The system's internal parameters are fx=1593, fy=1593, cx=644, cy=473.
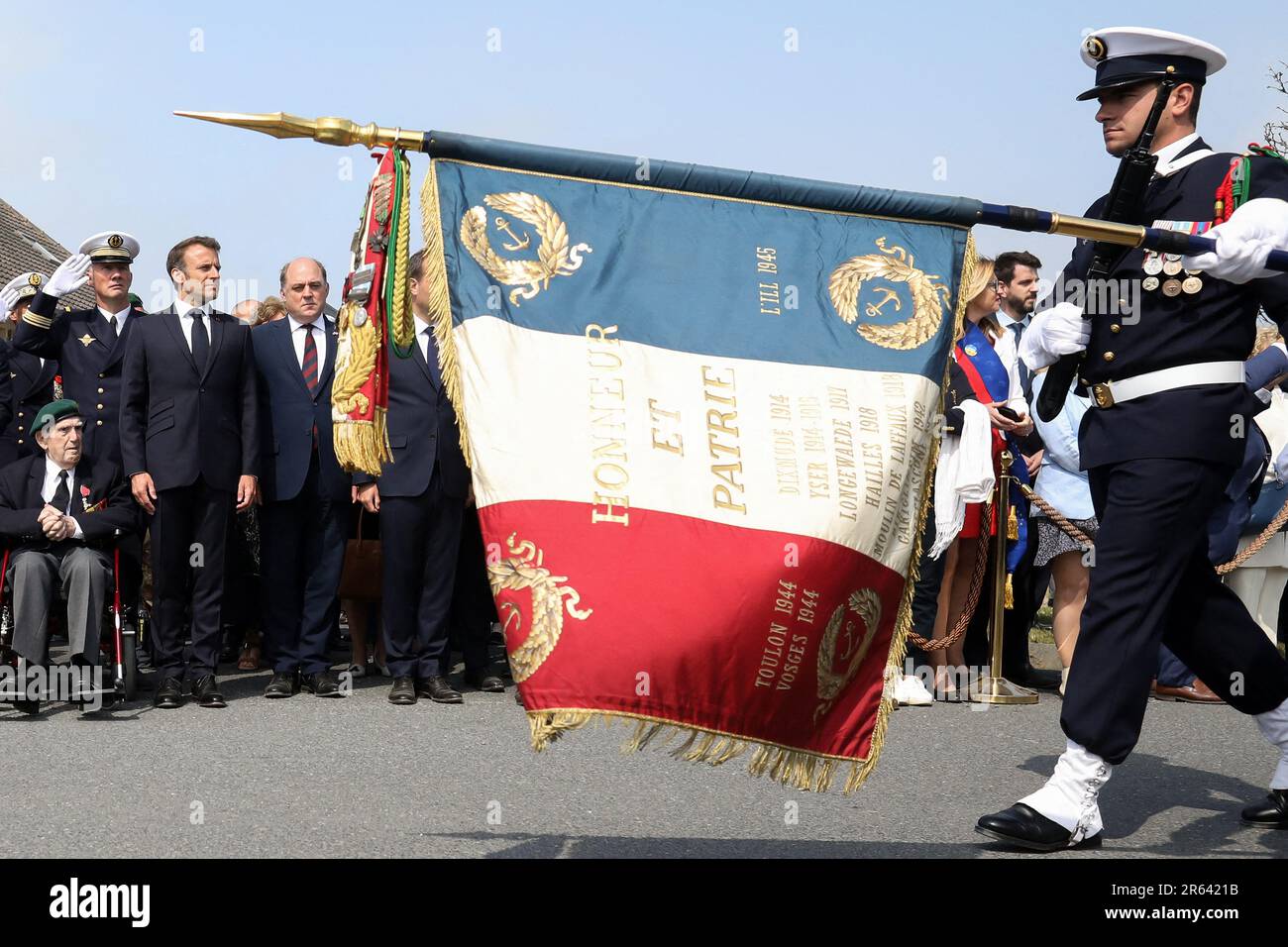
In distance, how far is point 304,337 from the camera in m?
8.95

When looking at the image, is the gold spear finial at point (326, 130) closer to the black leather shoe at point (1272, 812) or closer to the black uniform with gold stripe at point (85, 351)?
the black leather shoe at point (1272, 812)

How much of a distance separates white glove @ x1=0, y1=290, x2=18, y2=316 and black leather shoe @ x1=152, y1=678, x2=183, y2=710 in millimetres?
3677

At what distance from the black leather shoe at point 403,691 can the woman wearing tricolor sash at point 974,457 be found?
2842 mm

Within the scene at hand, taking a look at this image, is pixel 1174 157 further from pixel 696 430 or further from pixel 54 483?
pixel 54 483

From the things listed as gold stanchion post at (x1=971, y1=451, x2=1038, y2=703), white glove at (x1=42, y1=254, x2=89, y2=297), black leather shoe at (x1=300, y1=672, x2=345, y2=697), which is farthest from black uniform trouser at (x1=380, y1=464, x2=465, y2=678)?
gold stanchion post at (x1=971, y1=451, x2=1038, y2=703)

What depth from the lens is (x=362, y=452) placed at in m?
4.71

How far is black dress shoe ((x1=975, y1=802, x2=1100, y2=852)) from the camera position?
5.05 metres

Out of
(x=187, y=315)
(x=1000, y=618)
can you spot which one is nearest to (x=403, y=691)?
(x=187, y=315)

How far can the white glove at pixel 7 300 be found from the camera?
10.7 m

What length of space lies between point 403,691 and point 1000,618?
10.8ft

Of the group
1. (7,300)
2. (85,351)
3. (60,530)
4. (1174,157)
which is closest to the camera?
(1174,157)

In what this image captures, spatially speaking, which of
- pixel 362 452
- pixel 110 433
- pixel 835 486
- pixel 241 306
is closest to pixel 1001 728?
pixel 835 486

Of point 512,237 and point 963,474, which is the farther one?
point 963,474

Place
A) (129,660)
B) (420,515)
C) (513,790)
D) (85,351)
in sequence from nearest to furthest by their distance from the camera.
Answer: (513,790) → (129,660) → (420,515) → (85,351)
